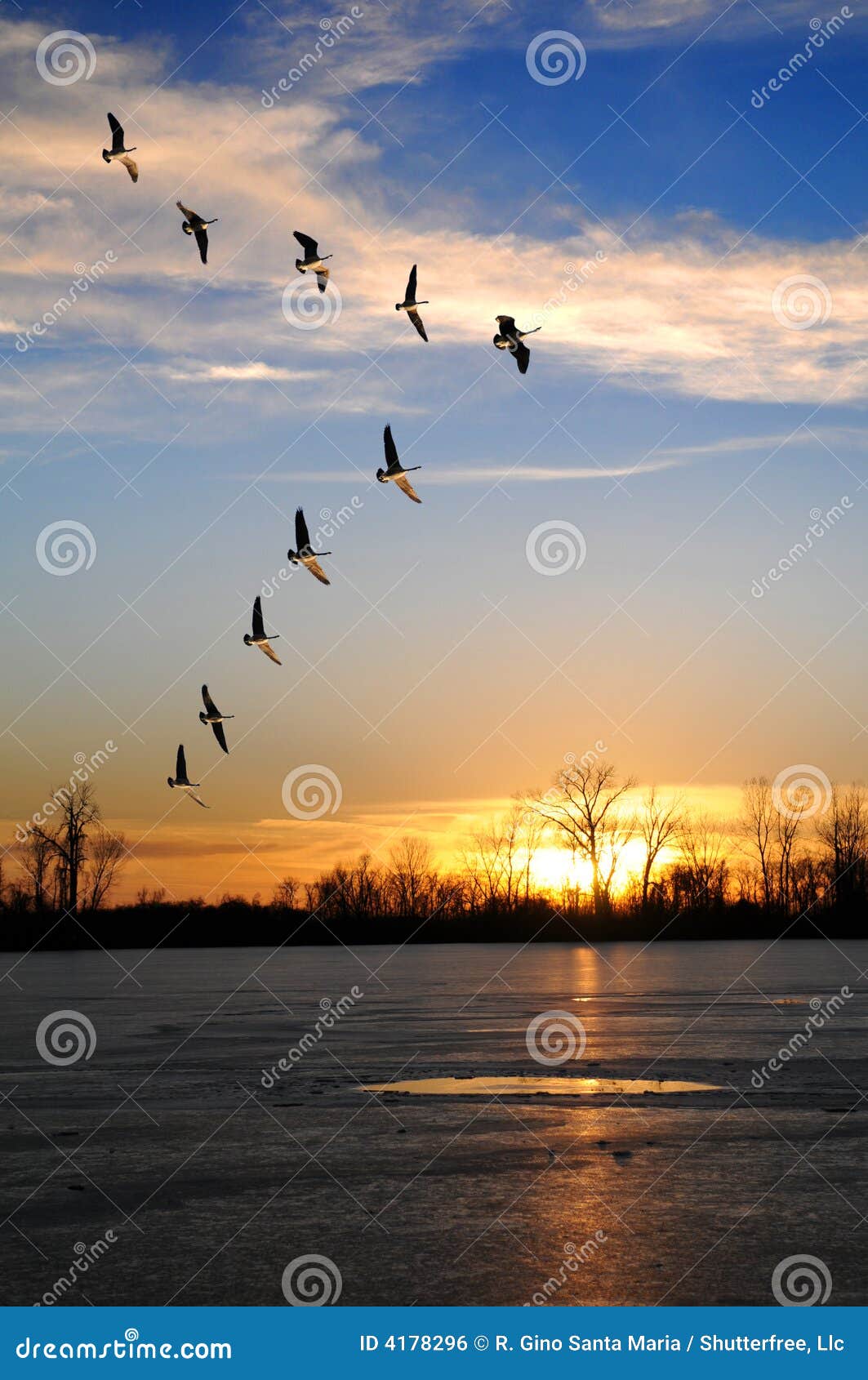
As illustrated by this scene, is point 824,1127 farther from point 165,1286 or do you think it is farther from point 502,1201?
point 165,1286

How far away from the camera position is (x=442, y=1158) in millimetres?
11000

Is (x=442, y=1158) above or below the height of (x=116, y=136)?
below

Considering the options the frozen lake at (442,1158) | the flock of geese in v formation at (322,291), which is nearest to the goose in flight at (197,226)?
the flock of geese in v formation at (322,291)

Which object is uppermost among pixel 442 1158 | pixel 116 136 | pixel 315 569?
pixel 116 136

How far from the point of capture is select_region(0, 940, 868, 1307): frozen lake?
766 cm

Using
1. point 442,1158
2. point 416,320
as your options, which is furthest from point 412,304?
point 442,1158

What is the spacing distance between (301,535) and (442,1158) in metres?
16.0

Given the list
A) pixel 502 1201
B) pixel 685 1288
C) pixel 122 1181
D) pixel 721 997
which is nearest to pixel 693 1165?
pixel 502 1201

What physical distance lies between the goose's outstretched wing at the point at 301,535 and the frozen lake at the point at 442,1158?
A: 882cm

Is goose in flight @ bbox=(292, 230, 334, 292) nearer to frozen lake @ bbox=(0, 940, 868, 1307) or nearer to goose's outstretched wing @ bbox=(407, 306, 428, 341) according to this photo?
goose's outstretched wing @ bbox=(407, 306, 428, 341)

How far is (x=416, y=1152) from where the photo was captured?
36.7 feet

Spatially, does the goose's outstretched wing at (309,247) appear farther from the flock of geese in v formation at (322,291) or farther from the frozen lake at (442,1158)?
the frozen lake at (442,1158)

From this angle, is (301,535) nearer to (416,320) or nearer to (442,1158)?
(416,320)

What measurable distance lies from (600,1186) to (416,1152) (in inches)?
81.0
